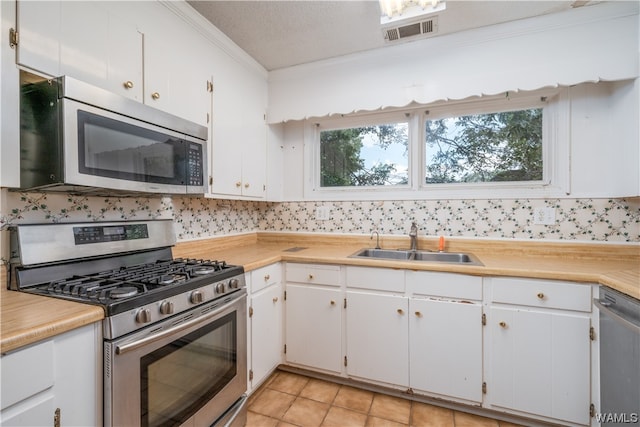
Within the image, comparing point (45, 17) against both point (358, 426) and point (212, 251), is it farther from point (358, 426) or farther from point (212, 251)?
point (358, 426)

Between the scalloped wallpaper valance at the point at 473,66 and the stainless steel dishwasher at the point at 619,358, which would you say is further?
the scalloped wallpaper valance at the point at 473,66

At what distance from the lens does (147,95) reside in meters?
1.50

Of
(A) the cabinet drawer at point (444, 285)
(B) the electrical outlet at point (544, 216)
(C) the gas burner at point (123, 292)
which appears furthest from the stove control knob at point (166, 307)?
(B) the electrical outlet at point (544, 216)

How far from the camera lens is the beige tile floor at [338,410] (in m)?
1.67

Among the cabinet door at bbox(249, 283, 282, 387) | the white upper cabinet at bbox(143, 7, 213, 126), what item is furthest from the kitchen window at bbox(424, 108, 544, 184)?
the white upper cabinet at bbox(143, 7, 213, 126)

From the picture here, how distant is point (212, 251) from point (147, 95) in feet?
3.78

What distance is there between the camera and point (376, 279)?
1.89 m

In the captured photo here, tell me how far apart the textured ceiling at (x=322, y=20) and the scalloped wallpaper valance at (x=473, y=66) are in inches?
3.4

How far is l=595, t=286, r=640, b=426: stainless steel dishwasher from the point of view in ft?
3.92

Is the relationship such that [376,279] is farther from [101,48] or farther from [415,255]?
[101,48]

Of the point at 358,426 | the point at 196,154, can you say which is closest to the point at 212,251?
the point at 196,154

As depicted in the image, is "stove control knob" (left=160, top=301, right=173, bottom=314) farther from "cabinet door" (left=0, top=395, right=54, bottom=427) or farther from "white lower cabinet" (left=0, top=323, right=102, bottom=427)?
"cabinet door" (left=0, top=395, right=54, bottom=427)

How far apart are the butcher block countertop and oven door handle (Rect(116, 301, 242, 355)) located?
136mm

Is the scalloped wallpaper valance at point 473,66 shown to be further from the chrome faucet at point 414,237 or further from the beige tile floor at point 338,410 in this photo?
the beige tile floor at point 338,410
